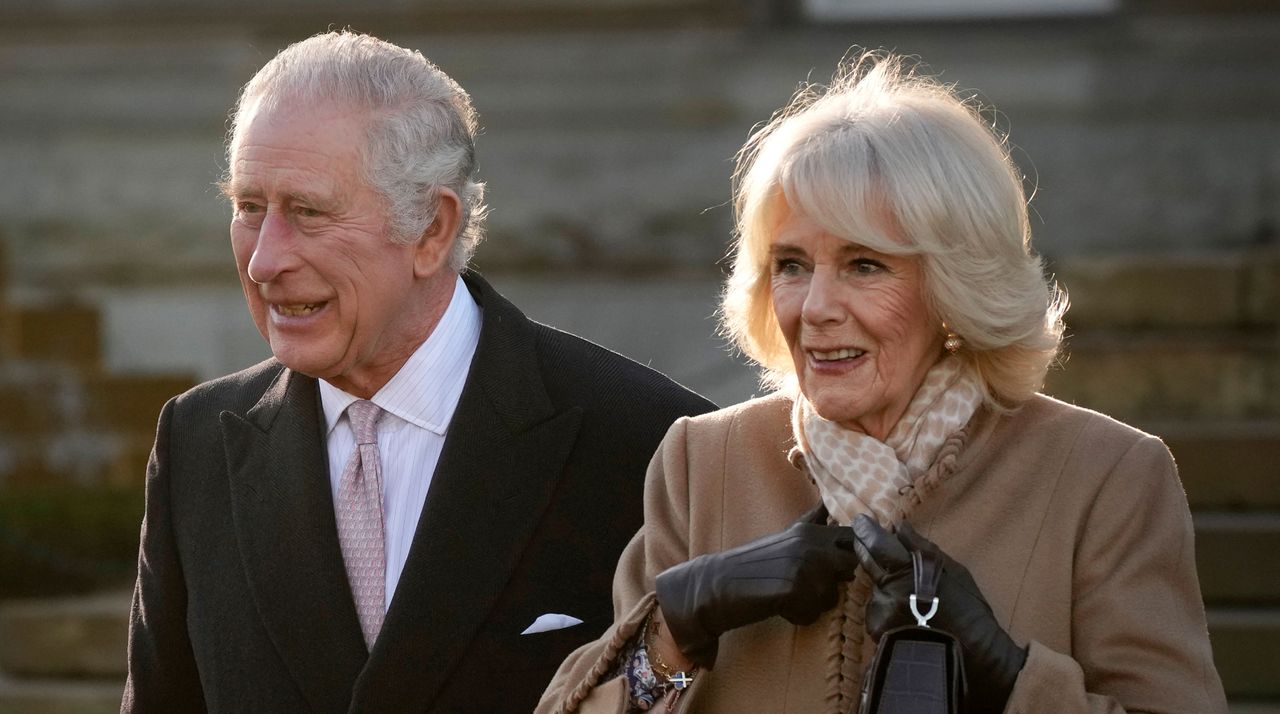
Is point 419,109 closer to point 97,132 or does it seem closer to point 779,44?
point 779,44

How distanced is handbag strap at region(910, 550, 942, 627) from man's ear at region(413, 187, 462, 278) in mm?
1217

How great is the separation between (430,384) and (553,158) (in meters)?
4.85

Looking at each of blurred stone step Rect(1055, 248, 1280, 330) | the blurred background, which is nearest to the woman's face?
blurred stone step Rect(1055, 248, 1280, 330)

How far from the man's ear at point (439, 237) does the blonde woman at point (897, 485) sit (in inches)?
27.6

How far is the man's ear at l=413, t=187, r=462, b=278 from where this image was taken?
3.44 metres

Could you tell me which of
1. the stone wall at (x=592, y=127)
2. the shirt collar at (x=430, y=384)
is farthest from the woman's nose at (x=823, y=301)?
the stone wall at (x=592, y=127)

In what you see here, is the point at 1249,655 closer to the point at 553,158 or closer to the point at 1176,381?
the point at 1176,381

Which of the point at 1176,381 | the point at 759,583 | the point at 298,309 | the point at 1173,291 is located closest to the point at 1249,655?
the point at 1176,381

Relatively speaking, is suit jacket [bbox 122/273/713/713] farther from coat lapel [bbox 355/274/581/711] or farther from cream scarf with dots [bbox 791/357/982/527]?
cream scarf with dots [bbox 791/357/982/527]

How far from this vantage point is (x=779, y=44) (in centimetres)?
806

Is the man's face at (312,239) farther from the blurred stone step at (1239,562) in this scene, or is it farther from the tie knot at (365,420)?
the blurred stone step at (1239,562)

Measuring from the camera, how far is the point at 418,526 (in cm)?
330

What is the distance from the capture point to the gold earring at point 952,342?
2902 millimetres

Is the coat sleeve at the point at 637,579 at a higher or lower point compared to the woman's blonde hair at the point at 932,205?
lower
